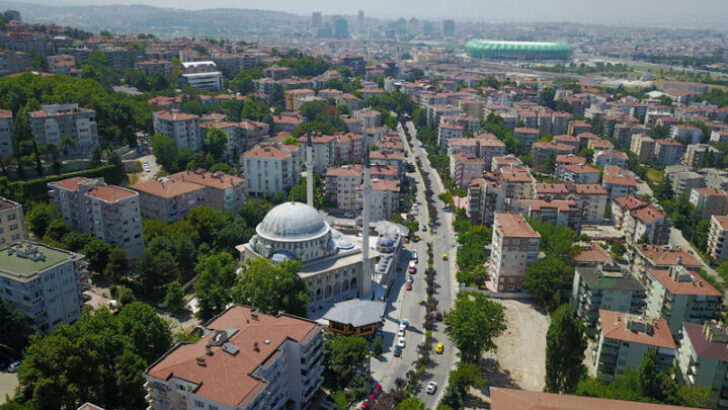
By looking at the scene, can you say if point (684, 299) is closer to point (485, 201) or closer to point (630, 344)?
point (630, 344)

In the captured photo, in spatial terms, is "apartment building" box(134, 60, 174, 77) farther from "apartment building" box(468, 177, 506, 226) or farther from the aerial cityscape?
"apartment building" box(468, 177, 506, 226)

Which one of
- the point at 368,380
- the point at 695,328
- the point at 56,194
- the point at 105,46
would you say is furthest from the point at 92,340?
the point at 105,46

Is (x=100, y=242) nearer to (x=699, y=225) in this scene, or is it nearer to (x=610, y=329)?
(x=610, y=329)

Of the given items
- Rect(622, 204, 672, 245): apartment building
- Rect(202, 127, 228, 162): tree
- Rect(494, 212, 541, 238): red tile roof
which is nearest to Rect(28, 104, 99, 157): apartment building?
Rect(202, 127, 228, 162): tree

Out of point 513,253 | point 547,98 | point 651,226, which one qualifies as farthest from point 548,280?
point 547,98

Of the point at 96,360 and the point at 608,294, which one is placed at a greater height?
the point at 96,360

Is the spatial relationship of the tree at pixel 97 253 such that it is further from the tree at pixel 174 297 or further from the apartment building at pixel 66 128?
the apartment building at pixel 66 128

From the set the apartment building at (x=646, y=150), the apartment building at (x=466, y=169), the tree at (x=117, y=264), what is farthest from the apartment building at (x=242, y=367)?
the apartment building at (x=646, y=150)
